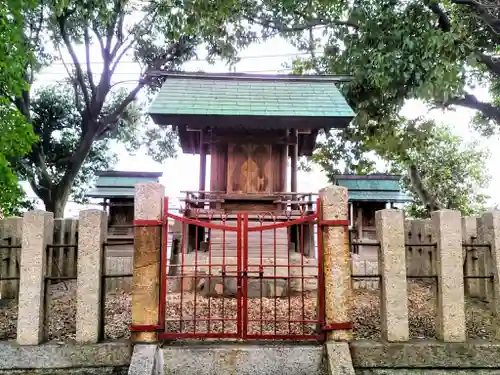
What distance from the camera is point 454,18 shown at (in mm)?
11727

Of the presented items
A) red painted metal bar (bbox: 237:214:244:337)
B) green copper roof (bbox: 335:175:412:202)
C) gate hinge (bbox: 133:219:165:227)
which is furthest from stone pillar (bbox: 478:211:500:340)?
green copper roof (bbox: 335:175:412:202)

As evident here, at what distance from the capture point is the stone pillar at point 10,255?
21.3 ft

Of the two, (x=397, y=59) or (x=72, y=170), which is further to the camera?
(x=72, y=170)

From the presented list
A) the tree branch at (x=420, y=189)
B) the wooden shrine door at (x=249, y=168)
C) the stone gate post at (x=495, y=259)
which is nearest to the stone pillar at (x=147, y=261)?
the stone gate post at (x=495, y=259)

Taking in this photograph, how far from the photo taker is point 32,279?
431 centimetres

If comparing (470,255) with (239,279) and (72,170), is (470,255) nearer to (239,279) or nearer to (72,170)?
(239,279)

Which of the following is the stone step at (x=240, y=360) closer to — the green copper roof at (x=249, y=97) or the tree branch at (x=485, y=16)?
the green copper roof at (x=249, y=97)

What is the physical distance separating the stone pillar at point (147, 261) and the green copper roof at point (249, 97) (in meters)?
4.32

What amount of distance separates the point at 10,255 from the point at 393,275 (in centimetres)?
641

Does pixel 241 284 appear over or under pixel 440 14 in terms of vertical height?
under

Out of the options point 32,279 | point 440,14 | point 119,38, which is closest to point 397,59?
point 440,14

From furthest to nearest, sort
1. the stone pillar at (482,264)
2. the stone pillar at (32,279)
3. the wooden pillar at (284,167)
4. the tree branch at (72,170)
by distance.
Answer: the tree branch at (72,170) → the wooden pillar at (284,167) → the stone pillar at (482,264) → the stone pillar at (32,279)

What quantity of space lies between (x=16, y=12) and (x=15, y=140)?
2.63 m

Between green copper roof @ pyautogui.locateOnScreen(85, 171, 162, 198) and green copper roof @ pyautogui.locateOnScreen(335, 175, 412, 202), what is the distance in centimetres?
718
